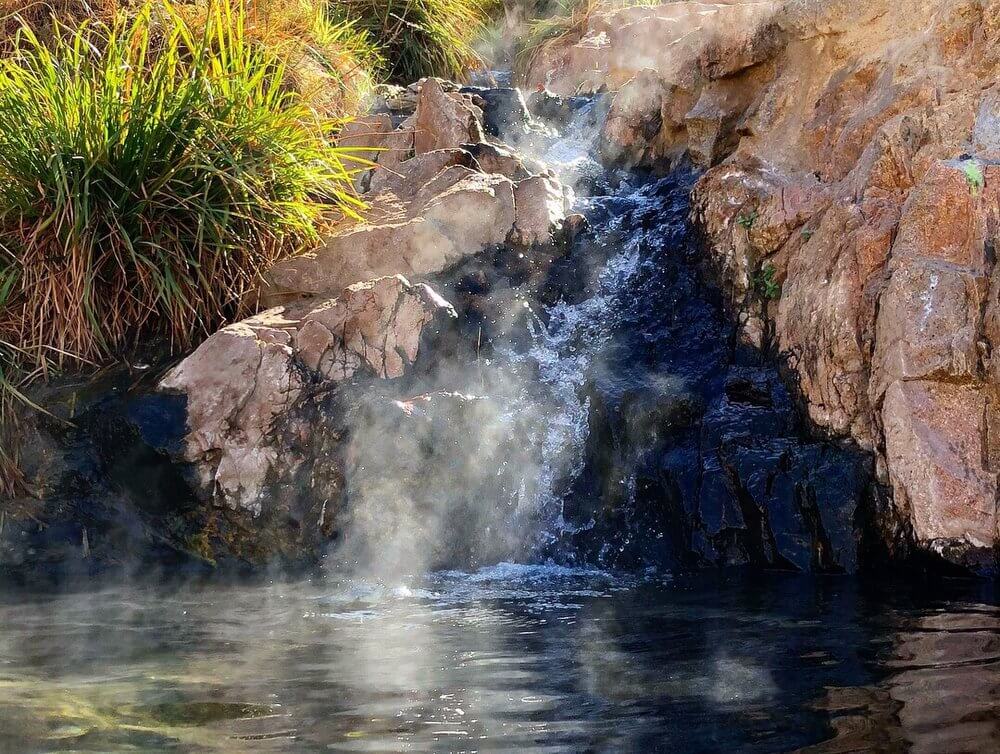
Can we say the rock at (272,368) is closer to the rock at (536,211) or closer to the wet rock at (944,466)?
the rock at (536,211)

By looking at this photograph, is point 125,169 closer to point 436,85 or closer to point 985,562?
point 436,85

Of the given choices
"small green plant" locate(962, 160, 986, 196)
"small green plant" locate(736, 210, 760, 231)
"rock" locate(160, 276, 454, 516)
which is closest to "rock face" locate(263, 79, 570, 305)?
"rock" locate(160, 276, 454, 516)

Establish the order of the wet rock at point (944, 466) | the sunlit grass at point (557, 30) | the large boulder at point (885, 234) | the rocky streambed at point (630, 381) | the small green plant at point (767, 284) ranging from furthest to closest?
the sunlit grass at point (557, 30), the small green plant at point (767, 284), the rocky streambed at point (630, 381), the large boulder at point (885, 234), the wet rock at point (944, 466)

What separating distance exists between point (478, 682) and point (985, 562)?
2283 mm

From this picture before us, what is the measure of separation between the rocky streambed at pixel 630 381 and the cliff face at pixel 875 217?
0.01m

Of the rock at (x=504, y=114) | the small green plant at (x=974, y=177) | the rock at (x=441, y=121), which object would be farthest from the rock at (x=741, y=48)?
the small green plant at (x=974, y=177)

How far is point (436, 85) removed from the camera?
700 cm

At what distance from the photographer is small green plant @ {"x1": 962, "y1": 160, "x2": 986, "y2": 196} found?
14.8ft

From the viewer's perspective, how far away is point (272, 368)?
16.8ft

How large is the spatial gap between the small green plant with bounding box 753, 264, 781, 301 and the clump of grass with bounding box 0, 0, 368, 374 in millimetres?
2465

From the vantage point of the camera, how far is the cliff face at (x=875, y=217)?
4.29m

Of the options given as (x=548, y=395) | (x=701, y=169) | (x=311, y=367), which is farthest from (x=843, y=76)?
(x=311, y=367)

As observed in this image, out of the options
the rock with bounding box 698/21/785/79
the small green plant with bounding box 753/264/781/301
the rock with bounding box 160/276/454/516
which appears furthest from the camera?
the rock with bounding box 698/21/785/79

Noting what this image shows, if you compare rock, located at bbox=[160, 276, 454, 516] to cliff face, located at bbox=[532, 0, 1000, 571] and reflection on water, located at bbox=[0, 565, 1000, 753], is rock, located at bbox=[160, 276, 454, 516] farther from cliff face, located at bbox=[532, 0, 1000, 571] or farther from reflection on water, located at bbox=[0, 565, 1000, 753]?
cliff face, located at bbox=[532, 0, 1000, 571]
